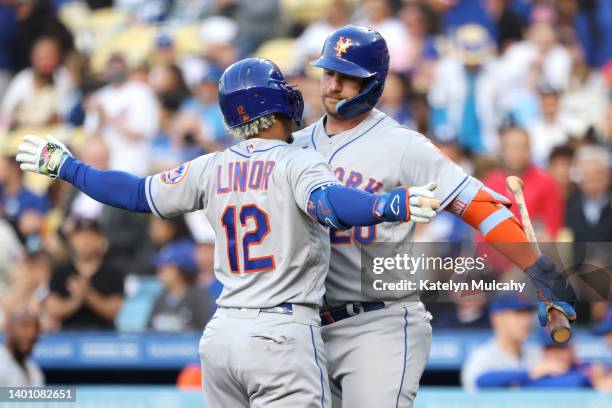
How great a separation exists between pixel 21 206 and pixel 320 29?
3289 mm

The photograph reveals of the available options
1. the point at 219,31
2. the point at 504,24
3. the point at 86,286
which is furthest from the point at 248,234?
the point at 219,31

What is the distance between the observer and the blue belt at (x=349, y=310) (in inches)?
160

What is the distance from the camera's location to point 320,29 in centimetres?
966

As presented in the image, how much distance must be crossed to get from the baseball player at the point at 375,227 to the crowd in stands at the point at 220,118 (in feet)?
11.6

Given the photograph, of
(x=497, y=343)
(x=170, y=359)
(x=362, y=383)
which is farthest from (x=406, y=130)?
(x=170, y=359)

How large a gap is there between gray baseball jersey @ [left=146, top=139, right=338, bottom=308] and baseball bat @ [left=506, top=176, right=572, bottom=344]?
774mm

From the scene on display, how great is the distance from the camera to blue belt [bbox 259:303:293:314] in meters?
3.69

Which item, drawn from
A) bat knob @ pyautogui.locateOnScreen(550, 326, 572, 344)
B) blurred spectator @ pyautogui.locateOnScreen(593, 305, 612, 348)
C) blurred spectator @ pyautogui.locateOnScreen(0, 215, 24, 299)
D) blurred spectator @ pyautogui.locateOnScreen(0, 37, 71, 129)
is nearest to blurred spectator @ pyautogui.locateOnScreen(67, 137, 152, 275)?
blurred spectator @ pyautogui.locateOnScreen(0, 215, 24, 299)

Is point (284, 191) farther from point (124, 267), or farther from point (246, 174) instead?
point (124, 267)

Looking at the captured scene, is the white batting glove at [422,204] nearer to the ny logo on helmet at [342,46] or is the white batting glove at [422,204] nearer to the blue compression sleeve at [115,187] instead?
the ny logo on helmet at [342,46]

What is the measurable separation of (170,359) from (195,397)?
3.43 feet

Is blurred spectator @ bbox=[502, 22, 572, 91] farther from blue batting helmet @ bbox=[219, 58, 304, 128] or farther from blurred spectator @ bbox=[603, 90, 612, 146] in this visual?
blue batting helmet @ bbox=[219, 58, 304, 128]

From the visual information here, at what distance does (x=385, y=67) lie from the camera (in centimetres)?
425

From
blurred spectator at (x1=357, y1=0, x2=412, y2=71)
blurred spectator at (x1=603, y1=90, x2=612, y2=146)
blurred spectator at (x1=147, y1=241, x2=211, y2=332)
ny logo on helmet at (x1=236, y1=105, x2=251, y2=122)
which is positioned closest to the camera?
ny logo on helmet at (x1=236, y1=105, x2=251, y2=122)
